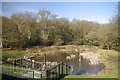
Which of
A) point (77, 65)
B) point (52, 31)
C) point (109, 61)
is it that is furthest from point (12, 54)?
point (109, 61)

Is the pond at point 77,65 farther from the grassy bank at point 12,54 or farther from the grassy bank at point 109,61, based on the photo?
the grassy bank at point 12,54

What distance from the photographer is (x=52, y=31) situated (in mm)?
4234

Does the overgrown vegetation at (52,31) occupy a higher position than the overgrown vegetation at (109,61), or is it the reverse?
the overgrown vegetation at (52,31)

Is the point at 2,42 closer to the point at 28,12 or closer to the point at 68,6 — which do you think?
the point at 28,12

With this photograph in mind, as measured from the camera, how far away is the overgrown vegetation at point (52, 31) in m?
4.07

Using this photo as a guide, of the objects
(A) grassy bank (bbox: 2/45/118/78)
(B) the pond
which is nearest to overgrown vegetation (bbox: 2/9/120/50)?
(A) grassy bank (bbox: 2/45/118/78)

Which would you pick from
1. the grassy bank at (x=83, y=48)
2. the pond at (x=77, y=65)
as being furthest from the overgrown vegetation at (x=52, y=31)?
the pond at (x=77, y=65)

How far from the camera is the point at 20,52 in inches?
165

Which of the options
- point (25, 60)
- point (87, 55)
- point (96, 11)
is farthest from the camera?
point (87, 55)

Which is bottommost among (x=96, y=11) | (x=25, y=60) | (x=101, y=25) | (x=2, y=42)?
(x=25, y=60)

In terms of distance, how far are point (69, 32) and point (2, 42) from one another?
47.3 inches

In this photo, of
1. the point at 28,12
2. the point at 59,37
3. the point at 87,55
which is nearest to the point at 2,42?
the point at 28,12

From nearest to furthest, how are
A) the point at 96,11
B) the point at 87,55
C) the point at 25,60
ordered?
the point at 25,60 < the point at 96,11 < the point at 87,55

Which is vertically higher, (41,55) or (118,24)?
(118,24)
